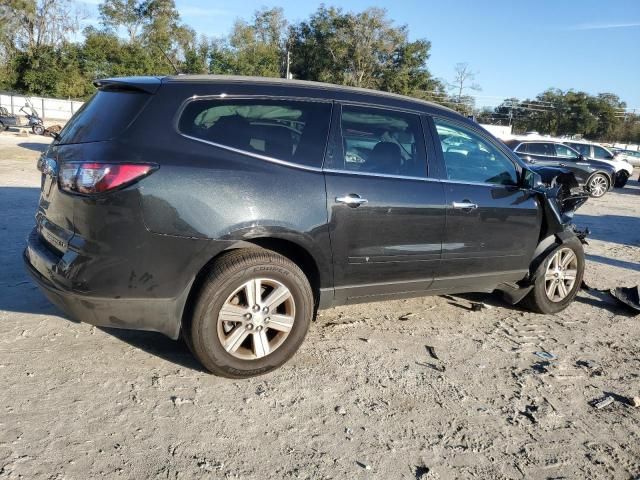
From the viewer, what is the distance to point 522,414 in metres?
3.19

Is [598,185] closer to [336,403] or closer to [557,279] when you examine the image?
[557,279]

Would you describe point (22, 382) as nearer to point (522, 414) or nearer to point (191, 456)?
point (191, 456)

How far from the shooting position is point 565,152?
1719 cm

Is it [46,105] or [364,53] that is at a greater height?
[364,53]

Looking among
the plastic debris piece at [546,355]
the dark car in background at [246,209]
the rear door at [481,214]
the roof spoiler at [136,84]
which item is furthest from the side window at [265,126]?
the plastic debris piece at [546,355]

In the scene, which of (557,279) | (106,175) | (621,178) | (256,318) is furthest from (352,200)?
(621,178)

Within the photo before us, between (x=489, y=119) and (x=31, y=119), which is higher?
(x=489, y=119)

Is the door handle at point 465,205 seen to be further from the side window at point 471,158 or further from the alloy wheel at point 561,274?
the alloy wheel at point 561,274

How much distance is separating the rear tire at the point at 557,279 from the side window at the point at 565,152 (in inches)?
519

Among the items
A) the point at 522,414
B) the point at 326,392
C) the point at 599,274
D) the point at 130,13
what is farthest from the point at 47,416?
the point at 130,13

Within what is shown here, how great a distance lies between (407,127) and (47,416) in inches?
117

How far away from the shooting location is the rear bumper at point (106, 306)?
299 cm

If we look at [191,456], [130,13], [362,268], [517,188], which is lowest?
[191,456]

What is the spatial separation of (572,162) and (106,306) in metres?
16.8
